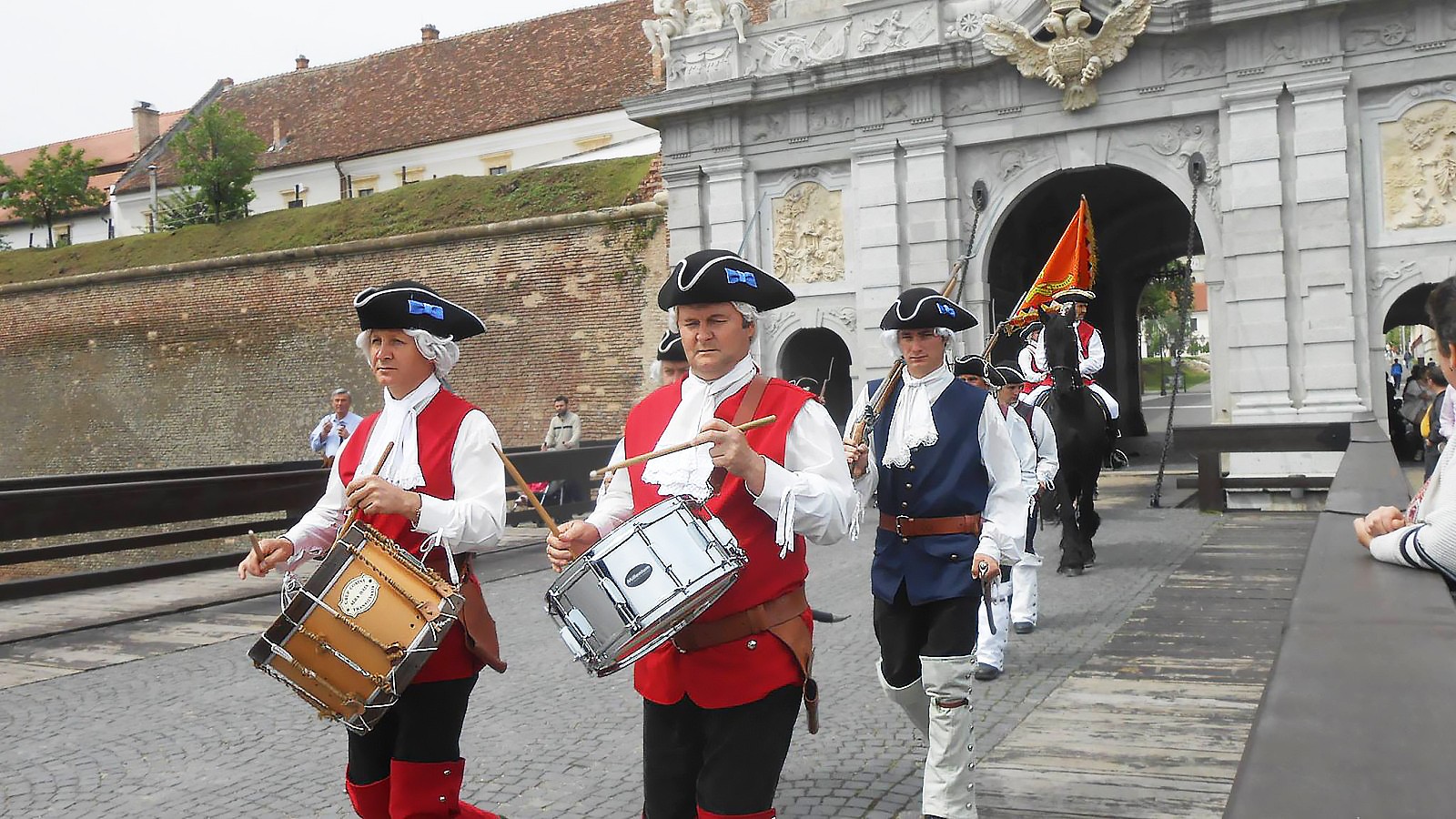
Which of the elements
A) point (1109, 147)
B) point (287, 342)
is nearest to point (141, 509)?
point (1109, 147)

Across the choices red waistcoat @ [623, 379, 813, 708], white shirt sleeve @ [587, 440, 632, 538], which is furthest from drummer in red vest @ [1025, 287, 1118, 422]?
A: red waistcoat @ [623, 379, 813, 708]

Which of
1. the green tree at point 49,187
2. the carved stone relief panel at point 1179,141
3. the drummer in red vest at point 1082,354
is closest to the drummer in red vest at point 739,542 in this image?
the drummer in red vest at point 1082,354

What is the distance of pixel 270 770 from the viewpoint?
5.59 m

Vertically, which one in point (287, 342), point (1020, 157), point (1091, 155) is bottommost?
point (287, 342)

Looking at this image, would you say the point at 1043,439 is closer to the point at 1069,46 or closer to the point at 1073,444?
the point at 1073,444

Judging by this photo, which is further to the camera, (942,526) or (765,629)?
(942,526)

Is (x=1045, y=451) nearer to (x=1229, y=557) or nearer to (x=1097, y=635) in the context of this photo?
(x=1097, y=635)

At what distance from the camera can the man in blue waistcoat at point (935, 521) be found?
4.59m

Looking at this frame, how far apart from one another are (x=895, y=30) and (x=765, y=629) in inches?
624

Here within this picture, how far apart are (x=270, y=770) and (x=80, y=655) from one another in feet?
12.2

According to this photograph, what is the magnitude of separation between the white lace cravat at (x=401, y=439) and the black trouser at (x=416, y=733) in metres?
0.66

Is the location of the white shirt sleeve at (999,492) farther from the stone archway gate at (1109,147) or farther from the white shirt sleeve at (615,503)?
the stone archway gate at (1109,147)

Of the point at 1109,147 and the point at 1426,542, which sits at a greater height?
the point at 1109,147

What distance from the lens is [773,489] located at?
3.12 meters
